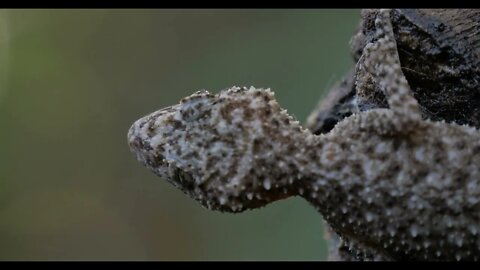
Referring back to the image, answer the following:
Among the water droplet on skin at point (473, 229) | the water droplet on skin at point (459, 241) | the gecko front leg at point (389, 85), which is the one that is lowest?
the water droplet on skin at point (459, 241)

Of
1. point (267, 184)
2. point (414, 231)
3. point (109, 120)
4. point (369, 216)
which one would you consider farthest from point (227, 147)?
point (109, 120)

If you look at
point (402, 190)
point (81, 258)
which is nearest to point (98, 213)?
point (81, 258)

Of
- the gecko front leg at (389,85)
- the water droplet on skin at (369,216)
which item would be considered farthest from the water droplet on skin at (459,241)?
the gecko front leg at (389,85)

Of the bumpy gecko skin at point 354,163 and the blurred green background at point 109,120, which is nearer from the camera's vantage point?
the bumpy gecko skin at point 354,163

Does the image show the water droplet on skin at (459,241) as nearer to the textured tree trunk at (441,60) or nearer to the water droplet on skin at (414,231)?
the water droplet on skin at (414,231)

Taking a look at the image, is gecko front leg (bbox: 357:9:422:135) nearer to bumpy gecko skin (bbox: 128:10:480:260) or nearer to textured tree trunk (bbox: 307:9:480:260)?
bumpy gecko skin (bbox: 128:10:480:260)

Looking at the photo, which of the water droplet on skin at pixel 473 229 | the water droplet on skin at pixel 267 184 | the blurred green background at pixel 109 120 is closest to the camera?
the water droplet on skin at pixel 473 229

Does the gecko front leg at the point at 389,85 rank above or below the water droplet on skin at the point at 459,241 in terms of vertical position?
above

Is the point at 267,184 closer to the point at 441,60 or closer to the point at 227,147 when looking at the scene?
the point at 227,147

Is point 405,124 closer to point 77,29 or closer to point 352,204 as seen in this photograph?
point 352,204
